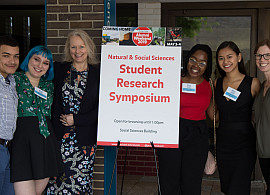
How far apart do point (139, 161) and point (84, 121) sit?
264 centimetres

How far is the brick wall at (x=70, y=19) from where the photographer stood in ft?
11.0

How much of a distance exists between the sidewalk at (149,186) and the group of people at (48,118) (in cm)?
188

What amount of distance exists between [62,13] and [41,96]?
109cm

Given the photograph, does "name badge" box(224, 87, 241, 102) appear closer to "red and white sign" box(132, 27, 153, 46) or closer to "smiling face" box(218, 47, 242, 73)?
"smiling face" box(218, 47, 242, 73)

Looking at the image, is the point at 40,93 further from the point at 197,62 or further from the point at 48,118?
the point at 197,62

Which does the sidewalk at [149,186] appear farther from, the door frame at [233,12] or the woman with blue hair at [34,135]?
the woman with blue hair at [34,135]

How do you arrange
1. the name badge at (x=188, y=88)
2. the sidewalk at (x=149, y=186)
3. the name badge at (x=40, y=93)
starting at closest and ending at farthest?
the name badge at (x=40, y=93) → the name badge at (x=188, y=88) → the sidewalk at (x=149, y=186)

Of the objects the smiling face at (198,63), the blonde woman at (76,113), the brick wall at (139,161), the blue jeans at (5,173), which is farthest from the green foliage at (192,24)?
the blue jeans at (5,173)

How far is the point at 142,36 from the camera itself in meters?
2.91

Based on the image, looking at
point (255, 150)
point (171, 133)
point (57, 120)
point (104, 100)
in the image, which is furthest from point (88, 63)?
point (255, 150)

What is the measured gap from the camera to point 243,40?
5.17m

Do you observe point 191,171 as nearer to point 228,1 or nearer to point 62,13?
point 62,13

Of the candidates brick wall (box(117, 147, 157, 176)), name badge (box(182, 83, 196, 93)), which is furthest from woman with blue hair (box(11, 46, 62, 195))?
brick wall (box(117, 147, 157, 176))

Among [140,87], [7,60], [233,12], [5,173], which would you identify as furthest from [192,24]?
[5,173]
